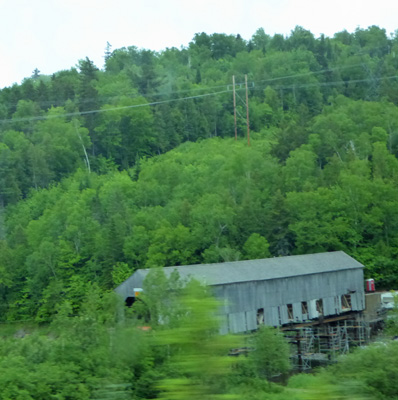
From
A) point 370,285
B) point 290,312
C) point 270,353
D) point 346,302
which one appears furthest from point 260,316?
point 370,285

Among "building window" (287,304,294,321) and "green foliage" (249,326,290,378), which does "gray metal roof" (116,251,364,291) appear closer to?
"building window" (287,304,294,321)

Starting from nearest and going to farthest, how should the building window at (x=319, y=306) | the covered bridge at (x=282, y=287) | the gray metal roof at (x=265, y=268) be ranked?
the covered bridge at (x=282, y=287) → the gray metal roof at (x=265, y=268) → the building window at (x=319, y=306)

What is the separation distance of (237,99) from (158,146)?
11662 millimetres

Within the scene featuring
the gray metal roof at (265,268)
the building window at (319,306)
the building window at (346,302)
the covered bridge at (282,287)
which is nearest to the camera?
the covered bridge at (282,287)

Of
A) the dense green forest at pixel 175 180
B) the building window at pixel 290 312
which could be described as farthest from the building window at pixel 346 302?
the dense green forest at pixel 175 180

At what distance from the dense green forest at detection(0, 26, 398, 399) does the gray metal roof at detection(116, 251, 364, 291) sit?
3918 mm

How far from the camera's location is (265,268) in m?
31.7

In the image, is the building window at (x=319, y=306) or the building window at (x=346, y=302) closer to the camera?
the building window at (x=319, y=306)

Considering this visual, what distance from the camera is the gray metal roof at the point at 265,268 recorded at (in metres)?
29.7

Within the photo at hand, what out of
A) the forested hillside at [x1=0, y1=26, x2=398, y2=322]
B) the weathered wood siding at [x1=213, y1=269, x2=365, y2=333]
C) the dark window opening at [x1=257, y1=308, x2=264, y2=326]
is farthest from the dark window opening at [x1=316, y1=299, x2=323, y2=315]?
the forested hillside at [x1=0, y1=26, x2=398, y2=322]

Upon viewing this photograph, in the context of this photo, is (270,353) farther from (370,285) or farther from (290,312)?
(370,285)

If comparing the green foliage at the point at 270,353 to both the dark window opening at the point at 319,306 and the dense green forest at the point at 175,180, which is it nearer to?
the dense green forest at the point at 175,180

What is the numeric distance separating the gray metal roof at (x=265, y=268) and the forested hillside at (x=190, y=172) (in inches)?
179

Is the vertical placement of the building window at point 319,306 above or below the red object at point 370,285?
below
